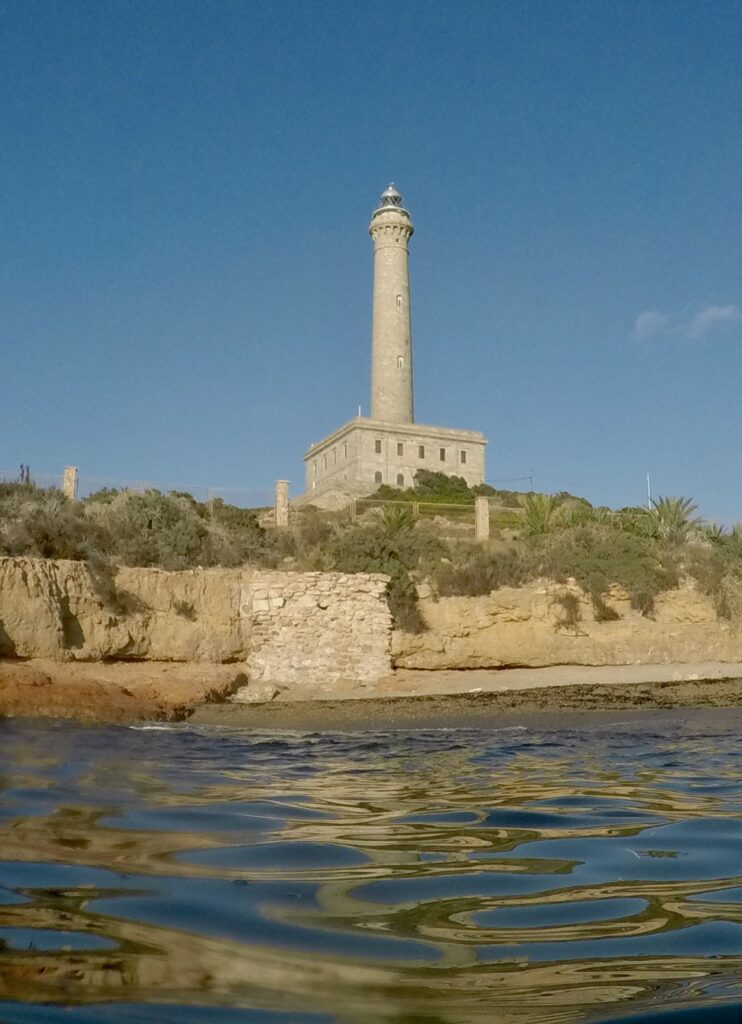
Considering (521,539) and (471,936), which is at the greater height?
(521,539)

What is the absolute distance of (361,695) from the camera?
64.3ft

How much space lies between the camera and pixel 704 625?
22.2 metres

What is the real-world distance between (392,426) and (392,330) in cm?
633

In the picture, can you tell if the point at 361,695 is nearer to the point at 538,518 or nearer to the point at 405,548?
the point at 405,548

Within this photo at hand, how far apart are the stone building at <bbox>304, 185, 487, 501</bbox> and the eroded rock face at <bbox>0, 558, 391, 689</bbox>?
27529mm

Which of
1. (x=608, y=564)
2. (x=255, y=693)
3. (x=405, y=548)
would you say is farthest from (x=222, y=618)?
(x=608, y=564)

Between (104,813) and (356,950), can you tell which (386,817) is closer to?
(104,813)

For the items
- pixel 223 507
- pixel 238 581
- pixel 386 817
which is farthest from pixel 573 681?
pixel 386 817

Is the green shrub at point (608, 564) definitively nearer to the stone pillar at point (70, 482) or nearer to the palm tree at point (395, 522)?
the palm tree at point (395, 522)

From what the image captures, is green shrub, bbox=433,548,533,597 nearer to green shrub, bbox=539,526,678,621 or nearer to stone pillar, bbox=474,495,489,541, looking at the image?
green shrub, bbox=539,526,678,621

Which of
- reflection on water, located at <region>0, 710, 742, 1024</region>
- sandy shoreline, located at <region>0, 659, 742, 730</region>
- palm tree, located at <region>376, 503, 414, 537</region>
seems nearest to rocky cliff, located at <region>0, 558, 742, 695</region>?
sandy shoreline, located at <region>0, 659, 742, 730</region>

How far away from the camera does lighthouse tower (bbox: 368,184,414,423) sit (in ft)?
171

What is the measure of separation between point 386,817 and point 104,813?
4.30 ft

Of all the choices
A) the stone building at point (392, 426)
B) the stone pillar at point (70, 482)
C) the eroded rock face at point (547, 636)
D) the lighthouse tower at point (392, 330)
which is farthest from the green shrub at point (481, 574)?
the lighthouse tower at point (392, 330)
